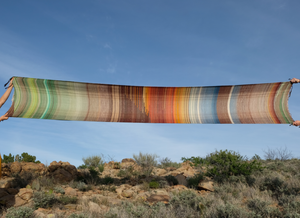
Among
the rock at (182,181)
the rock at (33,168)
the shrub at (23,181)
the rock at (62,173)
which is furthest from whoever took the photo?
the rock at (33,168)

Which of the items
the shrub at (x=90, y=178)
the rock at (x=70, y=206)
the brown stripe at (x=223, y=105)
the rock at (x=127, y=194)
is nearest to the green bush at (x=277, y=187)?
the brown stripe at (x=223, y=105)

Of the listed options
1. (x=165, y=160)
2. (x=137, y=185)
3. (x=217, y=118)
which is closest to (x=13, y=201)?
(x=137, y=185)

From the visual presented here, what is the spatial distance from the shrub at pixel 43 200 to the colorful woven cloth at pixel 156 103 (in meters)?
2.77

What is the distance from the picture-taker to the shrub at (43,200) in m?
7.52

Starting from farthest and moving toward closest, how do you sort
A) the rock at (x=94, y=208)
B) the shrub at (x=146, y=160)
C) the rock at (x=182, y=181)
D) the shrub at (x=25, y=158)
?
the shrub at (x=25, y=158) → the shrub at (x=146, y=160) → the rock at (x=182, y=181) → the rock at (x=94, y=208)

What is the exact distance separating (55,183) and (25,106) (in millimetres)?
4779

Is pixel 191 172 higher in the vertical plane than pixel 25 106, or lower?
lower

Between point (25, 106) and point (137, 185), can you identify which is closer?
point (25, 106)

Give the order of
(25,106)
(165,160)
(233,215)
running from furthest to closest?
(165,160) < (25,106) < (233,215)

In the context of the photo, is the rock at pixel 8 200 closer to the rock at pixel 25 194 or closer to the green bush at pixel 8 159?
the rock at pixel 25 194

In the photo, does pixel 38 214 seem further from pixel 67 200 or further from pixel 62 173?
pixel 62 173

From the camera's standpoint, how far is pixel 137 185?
10625 millimetres

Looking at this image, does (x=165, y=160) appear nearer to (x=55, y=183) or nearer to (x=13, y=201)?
(x=55, y=183)

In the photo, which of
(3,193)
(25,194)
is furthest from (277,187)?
(3,193)
